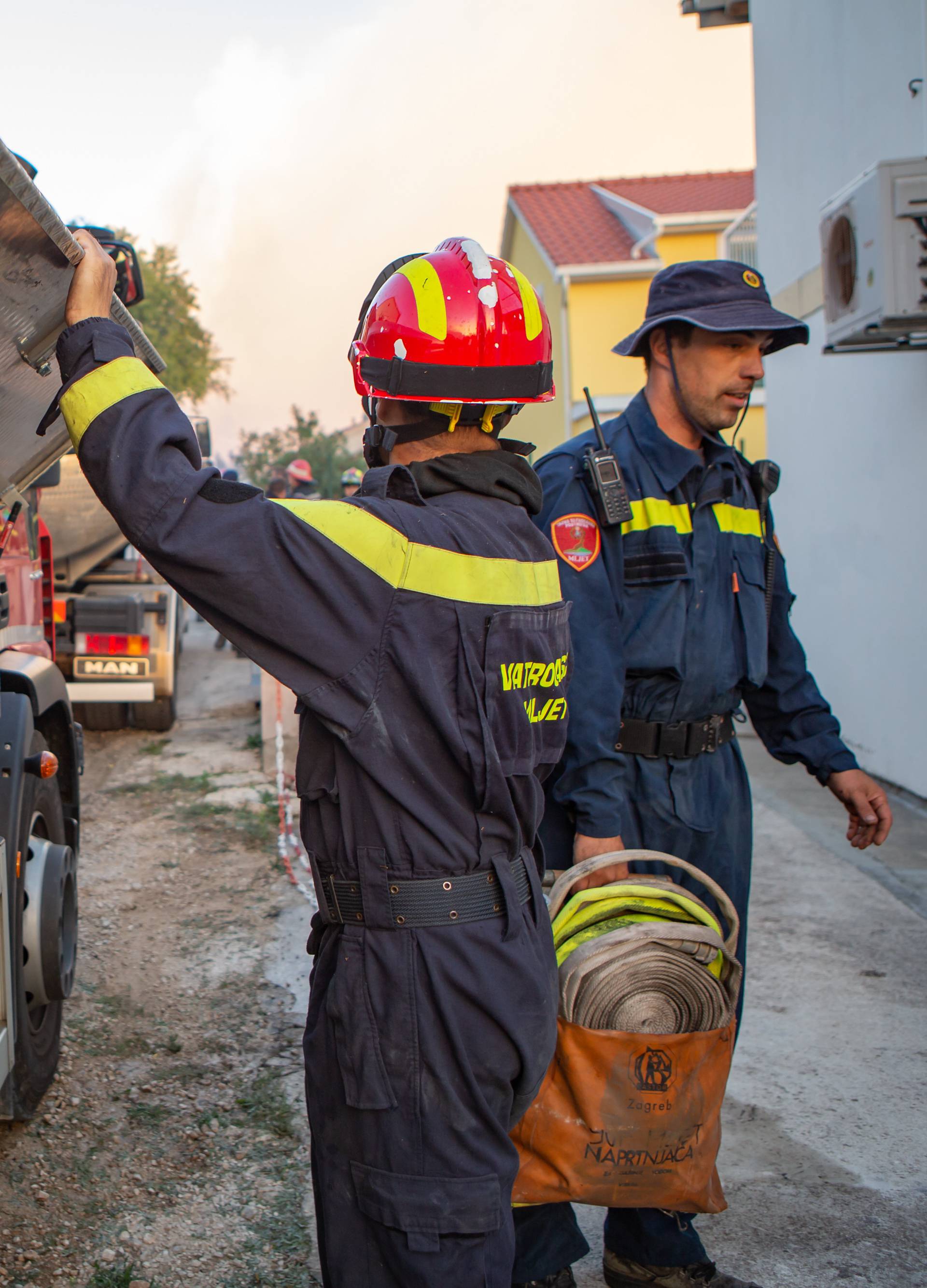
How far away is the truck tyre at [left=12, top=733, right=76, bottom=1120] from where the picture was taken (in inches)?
114

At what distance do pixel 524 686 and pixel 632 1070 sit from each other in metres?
0.88

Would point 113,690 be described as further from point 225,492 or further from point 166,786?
point 225,492

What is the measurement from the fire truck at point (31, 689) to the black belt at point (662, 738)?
A: 1.28 m

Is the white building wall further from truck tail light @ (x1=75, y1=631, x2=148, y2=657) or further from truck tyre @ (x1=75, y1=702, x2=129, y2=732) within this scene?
truck tyre @ (x1=75, y1=702, x2=129, y2=732)

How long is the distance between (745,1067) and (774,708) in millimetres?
1300

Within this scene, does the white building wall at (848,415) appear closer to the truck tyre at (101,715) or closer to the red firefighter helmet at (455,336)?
the red firefighter helmet at (455,336)

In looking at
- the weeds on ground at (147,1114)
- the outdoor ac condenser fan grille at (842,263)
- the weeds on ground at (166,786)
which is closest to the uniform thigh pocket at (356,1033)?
the weeds on ground at (147,1114)

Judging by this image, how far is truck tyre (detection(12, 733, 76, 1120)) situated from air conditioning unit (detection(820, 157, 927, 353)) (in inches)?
154

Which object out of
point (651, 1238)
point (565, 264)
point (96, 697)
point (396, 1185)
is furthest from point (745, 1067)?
point (565, 264)

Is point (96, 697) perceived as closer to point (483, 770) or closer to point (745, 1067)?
point (745, 1067)

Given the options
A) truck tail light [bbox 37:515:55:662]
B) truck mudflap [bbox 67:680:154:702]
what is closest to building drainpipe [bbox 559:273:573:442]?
truck mudflap [bbox 67:680:154:702]

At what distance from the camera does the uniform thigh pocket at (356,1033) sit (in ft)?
5.38

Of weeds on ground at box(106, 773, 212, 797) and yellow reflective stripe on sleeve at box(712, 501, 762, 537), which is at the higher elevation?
yellow reflective stripe on sleeve at box(712, 501, 762, 537)

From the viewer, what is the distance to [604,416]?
19.8 metres
